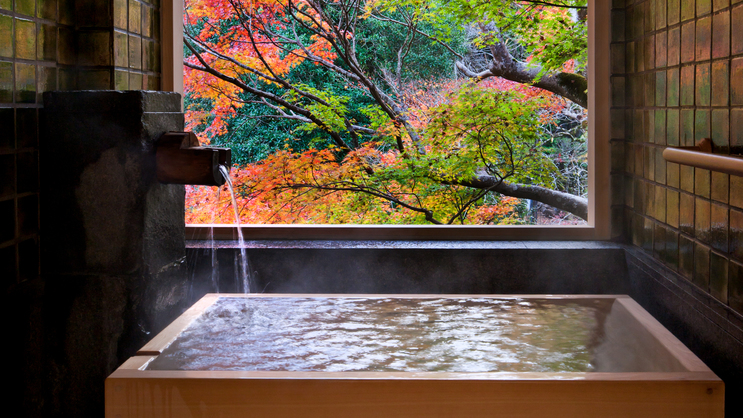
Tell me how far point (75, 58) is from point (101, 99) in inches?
15.7

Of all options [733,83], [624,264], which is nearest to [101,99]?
[733,83]

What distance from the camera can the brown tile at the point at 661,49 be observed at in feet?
6.42

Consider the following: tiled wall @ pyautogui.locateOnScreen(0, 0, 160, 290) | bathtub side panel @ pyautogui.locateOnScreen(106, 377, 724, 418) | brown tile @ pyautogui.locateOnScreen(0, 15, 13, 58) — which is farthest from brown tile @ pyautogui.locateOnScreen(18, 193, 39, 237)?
bathtub side panel @ pyautogui.locateOnScreen(106, 377, 724, 418)

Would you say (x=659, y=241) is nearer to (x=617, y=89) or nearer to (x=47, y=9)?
(x=617, y=89)

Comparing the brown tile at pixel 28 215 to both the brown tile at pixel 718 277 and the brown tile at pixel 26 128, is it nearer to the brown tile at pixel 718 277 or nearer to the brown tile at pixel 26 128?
the brown tile at pixel 26 128

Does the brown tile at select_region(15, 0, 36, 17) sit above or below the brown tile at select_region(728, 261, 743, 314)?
above

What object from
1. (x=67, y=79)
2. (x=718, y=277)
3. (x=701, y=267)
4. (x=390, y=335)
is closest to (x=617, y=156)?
(x=701, y=267)

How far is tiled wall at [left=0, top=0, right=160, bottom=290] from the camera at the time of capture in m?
1.70

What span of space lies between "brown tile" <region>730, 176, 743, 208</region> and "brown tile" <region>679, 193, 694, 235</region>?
28 centimetres

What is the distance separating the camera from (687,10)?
1.78 metres

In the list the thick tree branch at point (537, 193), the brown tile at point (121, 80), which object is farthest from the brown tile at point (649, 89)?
the thick tree branch at point (537, 193)

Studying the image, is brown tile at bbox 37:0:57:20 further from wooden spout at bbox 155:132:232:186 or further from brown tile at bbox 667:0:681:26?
brown tile at bbox 667:0:681:26

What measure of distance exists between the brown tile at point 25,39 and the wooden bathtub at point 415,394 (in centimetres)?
105

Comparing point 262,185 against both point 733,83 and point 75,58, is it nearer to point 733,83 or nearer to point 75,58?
point 75,58
